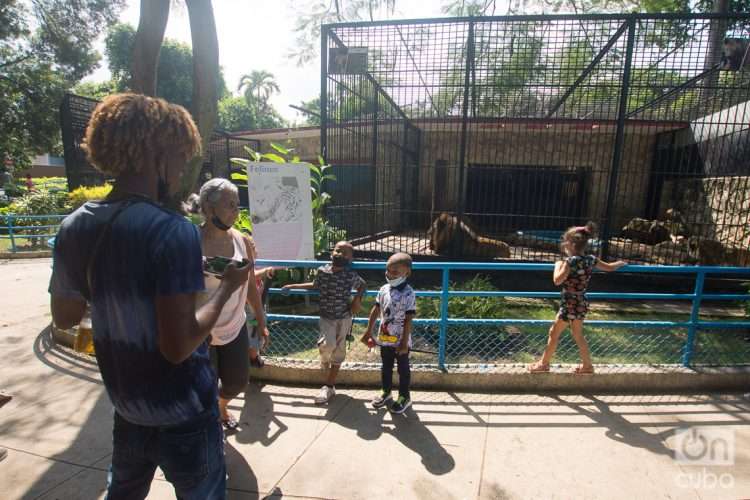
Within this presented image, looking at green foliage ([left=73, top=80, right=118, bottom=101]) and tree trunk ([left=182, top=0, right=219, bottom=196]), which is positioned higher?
green foliage ([left=73, top=80, right=118, bottom=101])

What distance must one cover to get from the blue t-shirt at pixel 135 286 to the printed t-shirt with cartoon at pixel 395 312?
1.87 m

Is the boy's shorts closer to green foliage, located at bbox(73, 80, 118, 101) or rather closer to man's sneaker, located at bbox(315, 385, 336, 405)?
man's sneaker, located at bbox(315, 385, 336, 405)

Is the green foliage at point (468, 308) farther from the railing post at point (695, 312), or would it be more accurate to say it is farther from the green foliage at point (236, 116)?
the green foliage at point (236, 116)

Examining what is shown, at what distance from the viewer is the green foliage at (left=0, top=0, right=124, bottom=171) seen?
1493 cm

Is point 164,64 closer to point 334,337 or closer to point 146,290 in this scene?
point 334,337

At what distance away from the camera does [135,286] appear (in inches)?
45.7

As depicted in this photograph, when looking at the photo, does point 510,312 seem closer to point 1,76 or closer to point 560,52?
point 560,52

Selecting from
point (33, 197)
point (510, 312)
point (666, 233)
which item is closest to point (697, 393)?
point (510, 312)

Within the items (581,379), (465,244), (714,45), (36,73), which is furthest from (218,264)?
(36,73)

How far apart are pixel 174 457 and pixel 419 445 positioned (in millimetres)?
1866

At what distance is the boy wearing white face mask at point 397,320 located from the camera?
118 inches

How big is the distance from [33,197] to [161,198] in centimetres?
1584

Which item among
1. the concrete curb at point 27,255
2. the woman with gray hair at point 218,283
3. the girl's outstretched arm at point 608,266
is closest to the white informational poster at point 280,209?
the woman with gray hair at point 218,283

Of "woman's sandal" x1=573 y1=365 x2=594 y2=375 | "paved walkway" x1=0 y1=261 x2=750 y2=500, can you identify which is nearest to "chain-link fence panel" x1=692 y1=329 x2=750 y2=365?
"paved walkway" x1=0 y1=261 x2=750 y2=500
